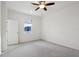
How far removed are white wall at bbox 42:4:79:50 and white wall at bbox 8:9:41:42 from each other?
3.48 feet

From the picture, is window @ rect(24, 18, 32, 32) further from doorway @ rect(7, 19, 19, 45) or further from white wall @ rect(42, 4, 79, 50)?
white wall @ rect(42, 4, 79, 50)

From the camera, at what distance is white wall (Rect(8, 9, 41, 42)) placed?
6268mm

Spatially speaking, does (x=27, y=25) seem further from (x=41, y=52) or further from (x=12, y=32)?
(x=41, y=52)

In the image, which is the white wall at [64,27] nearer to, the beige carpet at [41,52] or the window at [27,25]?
the beige carpet at [41,52]

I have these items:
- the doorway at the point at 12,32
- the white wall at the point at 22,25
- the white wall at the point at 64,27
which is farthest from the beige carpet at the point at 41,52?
the white wall at the point at 22,25

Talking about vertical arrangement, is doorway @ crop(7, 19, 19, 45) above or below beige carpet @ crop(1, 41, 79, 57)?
above

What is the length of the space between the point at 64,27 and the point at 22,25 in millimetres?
3220

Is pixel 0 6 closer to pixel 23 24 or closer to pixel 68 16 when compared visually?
pixel 23 24

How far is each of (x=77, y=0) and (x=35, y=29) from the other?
452 centimetres

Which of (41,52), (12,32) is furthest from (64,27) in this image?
(12,32)

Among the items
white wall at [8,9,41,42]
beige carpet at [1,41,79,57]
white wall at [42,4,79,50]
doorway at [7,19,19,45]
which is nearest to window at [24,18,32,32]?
white wall at [8,9,41,42]

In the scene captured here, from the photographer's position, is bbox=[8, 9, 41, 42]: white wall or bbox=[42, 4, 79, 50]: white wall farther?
bbox=[8, 9, 41, 42]: white wall

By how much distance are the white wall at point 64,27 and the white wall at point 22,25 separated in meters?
1.06

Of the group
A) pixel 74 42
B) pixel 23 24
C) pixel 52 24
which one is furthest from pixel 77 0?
pixel 23 24
